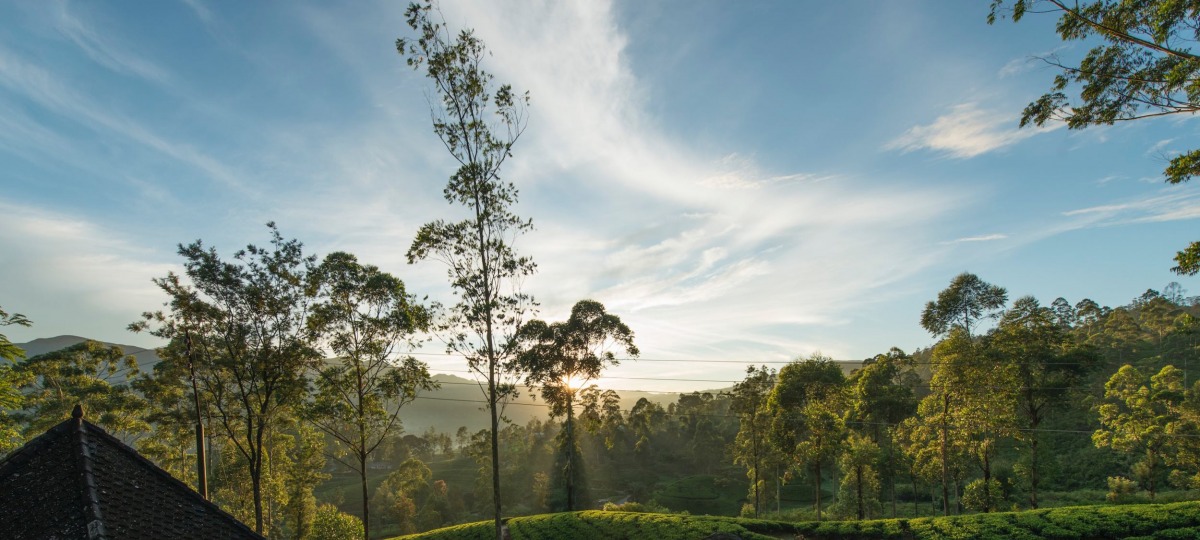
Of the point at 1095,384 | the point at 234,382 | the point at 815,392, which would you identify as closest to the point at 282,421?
the point at 234,382

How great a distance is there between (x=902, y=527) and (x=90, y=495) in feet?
101

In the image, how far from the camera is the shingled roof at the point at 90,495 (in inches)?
272

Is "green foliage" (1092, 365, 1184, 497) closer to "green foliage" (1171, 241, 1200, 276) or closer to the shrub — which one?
the shrub

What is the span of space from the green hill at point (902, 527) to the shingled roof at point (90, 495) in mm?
21683

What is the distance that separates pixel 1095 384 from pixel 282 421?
304ft

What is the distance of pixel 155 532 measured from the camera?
789 cm

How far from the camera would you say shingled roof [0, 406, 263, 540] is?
22.6 feet

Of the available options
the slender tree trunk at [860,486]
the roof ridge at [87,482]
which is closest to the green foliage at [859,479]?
the slender tree trunk at [860,486]

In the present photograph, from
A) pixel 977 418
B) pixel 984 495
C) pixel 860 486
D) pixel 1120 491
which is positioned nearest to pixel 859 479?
pixel 860 486

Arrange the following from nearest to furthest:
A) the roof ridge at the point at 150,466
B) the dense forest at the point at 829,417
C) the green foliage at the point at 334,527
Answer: the roof ridge at the point at 150,466
the dense forest at the point at 829,417
the green foliage at the point at 334,527

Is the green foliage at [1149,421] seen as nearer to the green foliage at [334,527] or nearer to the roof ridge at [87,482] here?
the roof ridge at [87,482]

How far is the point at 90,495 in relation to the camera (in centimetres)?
718

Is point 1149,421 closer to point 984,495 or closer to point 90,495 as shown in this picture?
point 984,495

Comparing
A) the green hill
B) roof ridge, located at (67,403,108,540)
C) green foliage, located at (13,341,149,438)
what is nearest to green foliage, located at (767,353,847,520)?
the green hill
